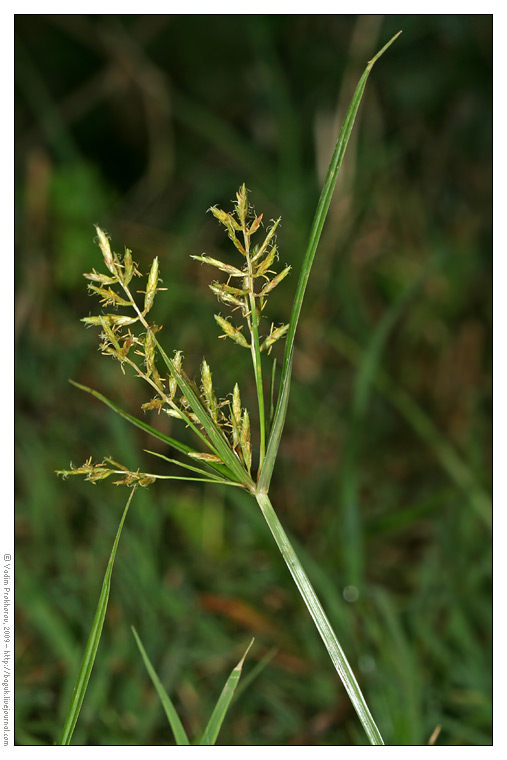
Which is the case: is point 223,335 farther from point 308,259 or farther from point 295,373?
point 295,373

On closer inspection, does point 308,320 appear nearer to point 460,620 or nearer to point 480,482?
point 480,482

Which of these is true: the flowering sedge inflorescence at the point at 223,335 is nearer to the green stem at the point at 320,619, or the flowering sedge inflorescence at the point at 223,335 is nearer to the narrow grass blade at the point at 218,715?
the green stem at the point at 320,619

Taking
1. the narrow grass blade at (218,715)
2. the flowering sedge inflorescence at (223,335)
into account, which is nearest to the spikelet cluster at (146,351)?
the flowering sedge inflorescence at (223,335)

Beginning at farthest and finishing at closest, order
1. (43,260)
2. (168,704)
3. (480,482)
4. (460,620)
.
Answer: (43,260) → (480,482) → (460,620) → (168,704)

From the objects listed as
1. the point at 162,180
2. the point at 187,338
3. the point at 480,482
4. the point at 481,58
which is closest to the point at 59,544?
the point at 187,338

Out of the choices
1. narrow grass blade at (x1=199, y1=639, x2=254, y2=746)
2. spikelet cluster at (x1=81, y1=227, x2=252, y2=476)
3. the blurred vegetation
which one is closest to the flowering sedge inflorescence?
spikelet cluster at (x1=81, y1=227, x2=252, y2=476)

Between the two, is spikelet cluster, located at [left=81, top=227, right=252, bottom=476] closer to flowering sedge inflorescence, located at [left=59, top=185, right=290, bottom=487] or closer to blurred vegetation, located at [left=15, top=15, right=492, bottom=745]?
flowering sedge inflorescence, located at [left=59, top=185, right=290, bottom=487]

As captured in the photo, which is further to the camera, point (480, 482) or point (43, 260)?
point (43, 260)

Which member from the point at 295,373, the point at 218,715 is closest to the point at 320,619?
the point at 218,715
